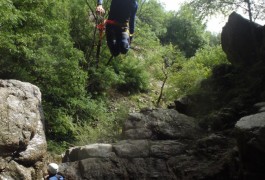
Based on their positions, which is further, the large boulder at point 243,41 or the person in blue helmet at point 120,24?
the large boulder at point 243,41

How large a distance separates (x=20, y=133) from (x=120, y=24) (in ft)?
14.9

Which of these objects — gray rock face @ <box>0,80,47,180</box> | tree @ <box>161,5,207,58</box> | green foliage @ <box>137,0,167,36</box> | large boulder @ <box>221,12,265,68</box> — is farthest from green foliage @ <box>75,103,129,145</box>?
tree @ <box>161,5,207,58</box>

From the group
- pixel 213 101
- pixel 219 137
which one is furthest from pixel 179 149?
pixel 213 101

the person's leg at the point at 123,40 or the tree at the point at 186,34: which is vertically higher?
the tree at the point at 186,34

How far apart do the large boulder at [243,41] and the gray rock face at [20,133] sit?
7917mm

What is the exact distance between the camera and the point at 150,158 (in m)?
10.3

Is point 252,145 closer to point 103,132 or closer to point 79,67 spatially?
point 103,132

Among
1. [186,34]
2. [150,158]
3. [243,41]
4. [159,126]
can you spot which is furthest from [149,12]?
[150,158]

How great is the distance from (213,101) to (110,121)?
15.2 feet

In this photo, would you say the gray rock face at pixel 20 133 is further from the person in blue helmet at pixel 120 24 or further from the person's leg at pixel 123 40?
the person's leg at pixel 123 40

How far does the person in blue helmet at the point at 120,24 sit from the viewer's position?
7.52 m

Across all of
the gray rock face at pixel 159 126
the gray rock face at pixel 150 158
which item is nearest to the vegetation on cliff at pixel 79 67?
the gray rock face at pixel 159 126

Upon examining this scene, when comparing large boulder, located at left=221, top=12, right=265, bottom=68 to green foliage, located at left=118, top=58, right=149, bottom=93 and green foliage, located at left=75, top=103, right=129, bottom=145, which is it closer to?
green foliage, located at left=75, top=103, right=129, bottom=145

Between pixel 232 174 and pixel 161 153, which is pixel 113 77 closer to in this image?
pixel 161 153
